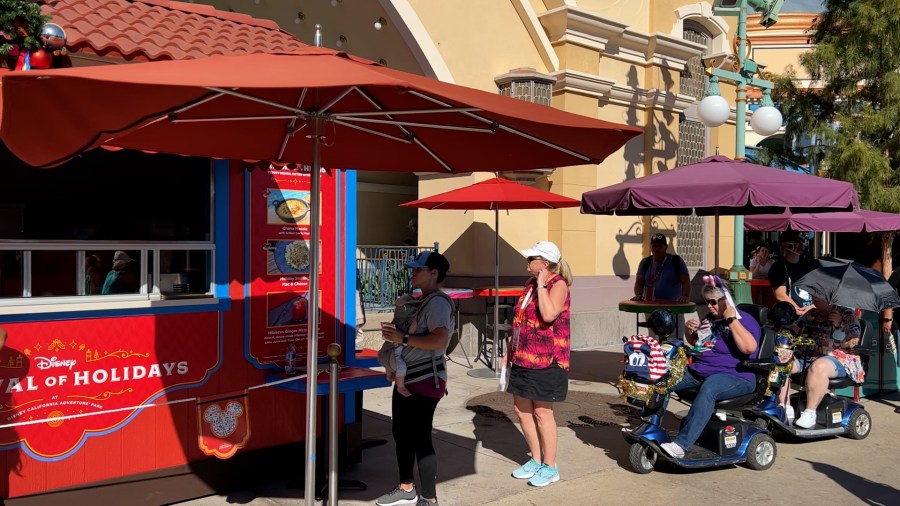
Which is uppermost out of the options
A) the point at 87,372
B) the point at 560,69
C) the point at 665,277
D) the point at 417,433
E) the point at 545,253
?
the point at 560,69

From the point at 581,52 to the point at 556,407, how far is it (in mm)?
7002

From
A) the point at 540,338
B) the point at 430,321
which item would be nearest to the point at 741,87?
the point at 540,338

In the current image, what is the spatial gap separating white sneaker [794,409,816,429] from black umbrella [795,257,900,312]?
1016 mm

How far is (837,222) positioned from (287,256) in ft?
31.8

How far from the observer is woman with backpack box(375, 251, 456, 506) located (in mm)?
4848

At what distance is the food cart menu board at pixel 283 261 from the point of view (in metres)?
5.51

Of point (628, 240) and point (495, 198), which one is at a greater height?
point (495, 198)

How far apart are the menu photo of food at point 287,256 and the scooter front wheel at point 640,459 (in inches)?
112

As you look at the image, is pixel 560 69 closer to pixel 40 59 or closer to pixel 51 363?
pixel 40 59

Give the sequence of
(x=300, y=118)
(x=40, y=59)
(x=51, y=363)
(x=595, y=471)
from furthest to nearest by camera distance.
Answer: (x=595, y=471), (x=51, y=363), (x=40, y=59), (x=300, y=118)

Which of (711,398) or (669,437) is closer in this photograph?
(711,398)

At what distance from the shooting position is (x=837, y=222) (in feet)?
39.9

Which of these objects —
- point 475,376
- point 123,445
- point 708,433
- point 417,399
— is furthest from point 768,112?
point 123,445

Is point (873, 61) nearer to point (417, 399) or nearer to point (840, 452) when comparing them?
point (840, 452)
